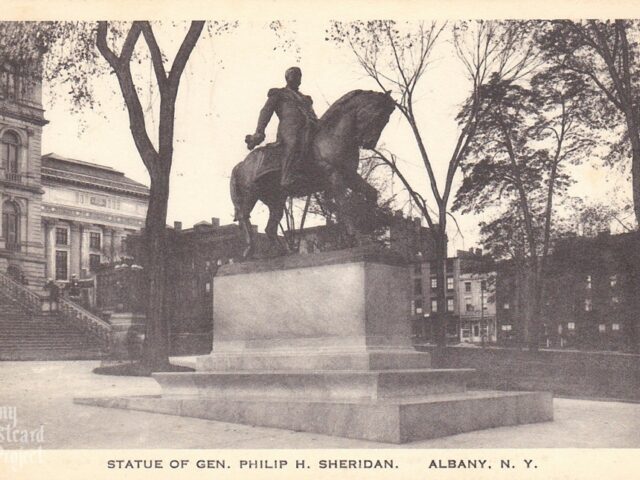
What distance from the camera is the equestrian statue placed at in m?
9.89

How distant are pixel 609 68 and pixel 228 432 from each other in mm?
12675

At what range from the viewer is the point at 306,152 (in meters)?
10.2

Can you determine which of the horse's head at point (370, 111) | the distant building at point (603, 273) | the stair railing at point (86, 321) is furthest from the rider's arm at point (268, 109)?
the stair railing at point (86, 321)

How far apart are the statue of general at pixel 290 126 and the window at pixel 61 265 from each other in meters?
47.2

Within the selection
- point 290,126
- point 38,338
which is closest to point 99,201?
point 38,338

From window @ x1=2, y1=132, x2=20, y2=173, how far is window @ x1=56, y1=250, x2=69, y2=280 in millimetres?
9718

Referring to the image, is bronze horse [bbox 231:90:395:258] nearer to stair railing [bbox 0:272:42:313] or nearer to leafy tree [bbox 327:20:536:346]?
leafy tree [bbox 327:20:536:346]

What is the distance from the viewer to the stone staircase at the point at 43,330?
2489 cm

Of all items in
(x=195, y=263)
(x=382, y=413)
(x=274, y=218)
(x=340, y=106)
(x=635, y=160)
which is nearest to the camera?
(x=382, y=413)

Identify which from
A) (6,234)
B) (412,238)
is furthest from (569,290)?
(6,234)

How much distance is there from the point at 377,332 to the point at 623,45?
10.9m

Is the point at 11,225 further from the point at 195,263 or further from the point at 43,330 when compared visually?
the point at 43,330

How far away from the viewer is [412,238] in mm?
25484
